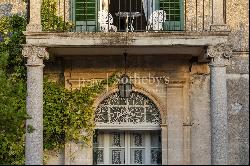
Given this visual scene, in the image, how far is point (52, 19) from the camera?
1413 cm

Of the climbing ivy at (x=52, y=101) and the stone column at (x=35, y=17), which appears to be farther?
the climbing ivy at (x=52, y=101)

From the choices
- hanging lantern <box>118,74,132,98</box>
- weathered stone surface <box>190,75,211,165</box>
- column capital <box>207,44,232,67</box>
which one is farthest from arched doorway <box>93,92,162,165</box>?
column capital <box>207,44,232,67</box>

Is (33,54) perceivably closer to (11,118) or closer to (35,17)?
(35,17)

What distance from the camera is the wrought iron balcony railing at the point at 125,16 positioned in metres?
14.2

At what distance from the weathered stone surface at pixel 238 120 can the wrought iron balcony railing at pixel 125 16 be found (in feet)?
4.69

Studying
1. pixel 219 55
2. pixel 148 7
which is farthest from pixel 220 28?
pixel 148 7

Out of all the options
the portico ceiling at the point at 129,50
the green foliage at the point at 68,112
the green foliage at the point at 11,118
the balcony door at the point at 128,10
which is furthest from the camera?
the balcony door at the point at 128,10

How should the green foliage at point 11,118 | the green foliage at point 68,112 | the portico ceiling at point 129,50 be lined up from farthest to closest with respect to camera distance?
1. the green foliage at point 68,112
2. the portico ceiling at point 129,50
3. the green foliage at point 11,118

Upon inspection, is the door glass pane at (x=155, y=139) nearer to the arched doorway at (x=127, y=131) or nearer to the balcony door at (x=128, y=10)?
the arched doorway at (x=127, y=131)

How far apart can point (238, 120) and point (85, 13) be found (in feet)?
13.1

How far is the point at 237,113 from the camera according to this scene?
14.5m

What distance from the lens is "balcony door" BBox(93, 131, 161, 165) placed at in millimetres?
14883

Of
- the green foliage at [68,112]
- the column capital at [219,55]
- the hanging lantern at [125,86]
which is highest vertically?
the column capital at [219,55]

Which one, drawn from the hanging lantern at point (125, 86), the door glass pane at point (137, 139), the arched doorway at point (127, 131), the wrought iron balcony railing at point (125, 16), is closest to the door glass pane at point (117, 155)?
the arched doorway at point (127, 131)
